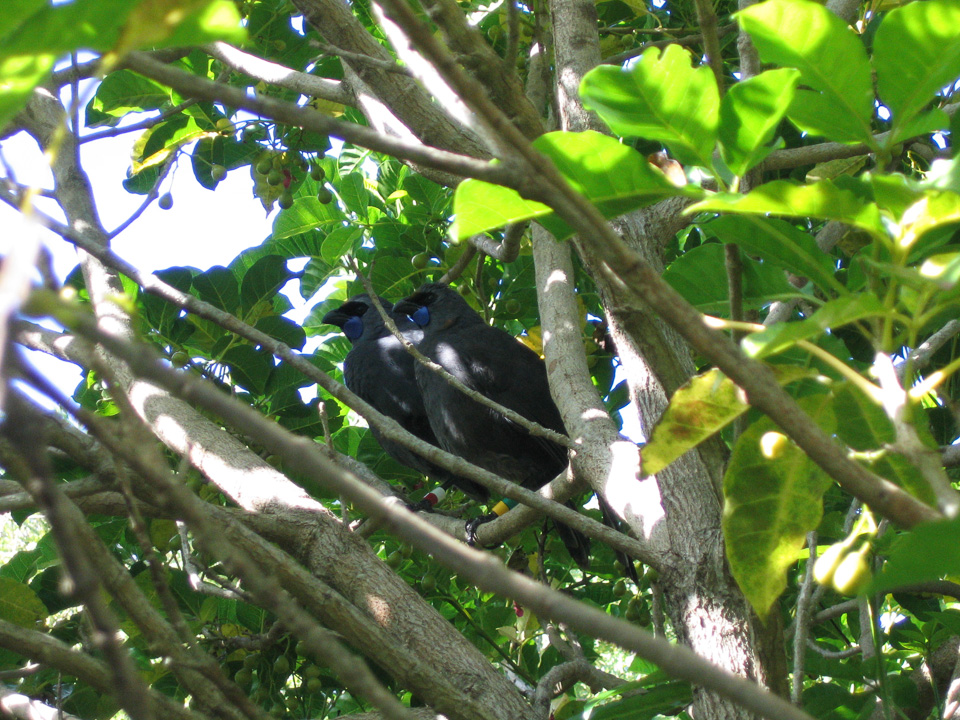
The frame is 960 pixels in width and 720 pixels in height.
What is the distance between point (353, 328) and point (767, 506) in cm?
414

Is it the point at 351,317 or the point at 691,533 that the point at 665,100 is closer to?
the point at 691,533

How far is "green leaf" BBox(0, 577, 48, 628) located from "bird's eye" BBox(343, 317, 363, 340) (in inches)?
126

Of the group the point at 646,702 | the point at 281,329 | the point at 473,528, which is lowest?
the point at 646,702

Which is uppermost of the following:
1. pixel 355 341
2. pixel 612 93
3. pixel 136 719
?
pixel 355 341

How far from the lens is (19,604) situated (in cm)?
177

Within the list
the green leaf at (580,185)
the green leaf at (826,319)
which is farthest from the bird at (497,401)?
the green leaf at (826,319)

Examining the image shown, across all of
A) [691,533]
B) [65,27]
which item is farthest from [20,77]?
[691,533]

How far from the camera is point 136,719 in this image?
562mm

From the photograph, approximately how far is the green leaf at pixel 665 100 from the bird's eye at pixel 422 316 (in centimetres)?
376

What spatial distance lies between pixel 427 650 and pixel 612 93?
3.87 feet

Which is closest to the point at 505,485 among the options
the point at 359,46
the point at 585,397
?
the point at 585,397

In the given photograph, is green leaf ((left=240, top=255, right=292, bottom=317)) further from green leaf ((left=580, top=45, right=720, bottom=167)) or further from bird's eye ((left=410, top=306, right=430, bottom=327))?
green leaf ((left=580, top=45, right=720, bottom=167))

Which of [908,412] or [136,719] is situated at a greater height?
[908,412]

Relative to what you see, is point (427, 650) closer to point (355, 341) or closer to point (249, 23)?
point (249, 23)
